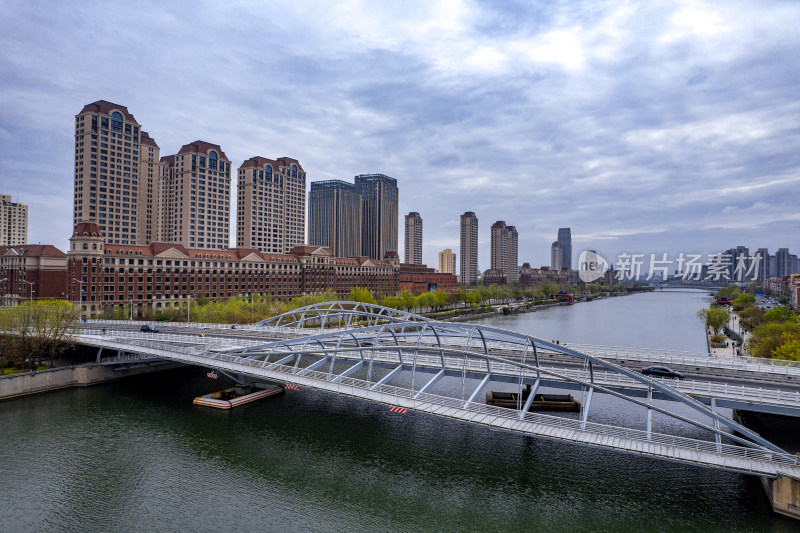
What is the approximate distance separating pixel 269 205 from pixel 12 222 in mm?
94606

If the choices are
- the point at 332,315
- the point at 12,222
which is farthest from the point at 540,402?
the point at 12,222

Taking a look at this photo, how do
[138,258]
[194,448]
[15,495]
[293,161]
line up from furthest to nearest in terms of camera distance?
[293,161] < [138,258] < [194,448] < [15,495]

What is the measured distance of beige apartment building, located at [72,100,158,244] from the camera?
309ft

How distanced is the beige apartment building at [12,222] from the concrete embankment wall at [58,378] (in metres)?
145

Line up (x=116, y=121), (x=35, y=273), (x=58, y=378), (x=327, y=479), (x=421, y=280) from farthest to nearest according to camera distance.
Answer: (x=421, y=280)
(x=116, y=121)
(x=35, y=273)
(x=58, y=378)
(x=327, y=479)

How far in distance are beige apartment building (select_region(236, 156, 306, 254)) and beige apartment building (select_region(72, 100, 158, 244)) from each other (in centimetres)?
2719

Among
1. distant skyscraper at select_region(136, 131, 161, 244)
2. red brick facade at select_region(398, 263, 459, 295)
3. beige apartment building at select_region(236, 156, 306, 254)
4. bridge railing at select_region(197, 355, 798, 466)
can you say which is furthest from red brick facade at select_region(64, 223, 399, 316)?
bridge railing at select_region(197, 355, 798, 466)

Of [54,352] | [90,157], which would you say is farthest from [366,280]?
[54,352]

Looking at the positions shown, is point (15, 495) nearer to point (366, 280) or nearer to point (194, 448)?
point (194, 448)

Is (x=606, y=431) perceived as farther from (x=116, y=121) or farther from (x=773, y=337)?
(x=116, y=121)

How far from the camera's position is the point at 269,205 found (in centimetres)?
12825

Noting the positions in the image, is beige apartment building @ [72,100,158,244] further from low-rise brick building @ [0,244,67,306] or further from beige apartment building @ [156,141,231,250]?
low-rise brick building @ [0,244,67,306]

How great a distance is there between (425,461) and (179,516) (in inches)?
449

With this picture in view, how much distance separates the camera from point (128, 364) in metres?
42.7
